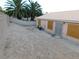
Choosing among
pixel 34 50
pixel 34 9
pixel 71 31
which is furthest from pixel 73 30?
pixel 34 9

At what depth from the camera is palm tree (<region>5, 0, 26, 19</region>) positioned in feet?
102

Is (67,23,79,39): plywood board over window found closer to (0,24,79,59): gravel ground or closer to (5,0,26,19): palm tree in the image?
(0,24,79,59): gravel ground

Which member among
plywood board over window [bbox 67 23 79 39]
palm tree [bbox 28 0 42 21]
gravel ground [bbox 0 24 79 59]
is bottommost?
gravel ground [bbox 0 24 79 59]

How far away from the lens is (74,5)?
21.7 metres

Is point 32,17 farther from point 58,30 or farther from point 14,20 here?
point 58,30

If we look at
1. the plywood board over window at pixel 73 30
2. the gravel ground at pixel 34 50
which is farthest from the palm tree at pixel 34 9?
the gravel ground at pixel 34 50

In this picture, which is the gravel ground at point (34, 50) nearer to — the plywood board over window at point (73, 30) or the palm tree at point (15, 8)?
the plywood board over window at point (73, 30)

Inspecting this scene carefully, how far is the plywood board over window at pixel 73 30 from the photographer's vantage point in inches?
482

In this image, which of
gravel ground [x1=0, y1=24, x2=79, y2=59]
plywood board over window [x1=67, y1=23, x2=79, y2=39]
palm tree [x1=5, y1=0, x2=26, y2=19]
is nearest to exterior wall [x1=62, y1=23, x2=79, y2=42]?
plywood board over window [x1=67, y1=23, x2=79, y2=39]

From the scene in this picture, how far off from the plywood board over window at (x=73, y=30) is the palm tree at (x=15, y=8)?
1929cm

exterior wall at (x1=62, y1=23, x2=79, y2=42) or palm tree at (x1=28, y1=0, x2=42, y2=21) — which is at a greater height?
palm tree at (x1=28, y1=0, x2=42, y2=21)

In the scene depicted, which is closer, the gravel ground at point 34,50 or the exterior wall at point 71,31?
the gravel ground at point 34,50

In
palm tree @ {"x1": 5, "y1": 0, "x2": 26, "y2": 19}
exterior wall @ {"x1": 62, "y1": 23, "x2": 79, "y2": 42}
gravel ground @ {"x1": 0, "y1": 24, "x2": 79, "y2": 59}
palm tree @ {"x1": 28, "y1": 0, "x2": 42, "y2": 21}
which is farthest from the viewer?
palm tree @ {"x1": 28, "y1": 0, "x2": 42, "y2": 21}

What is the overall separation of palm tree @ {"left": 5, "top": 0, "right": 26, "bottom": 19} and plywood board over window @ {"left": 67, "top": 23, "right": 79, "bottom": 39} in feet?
63.3
